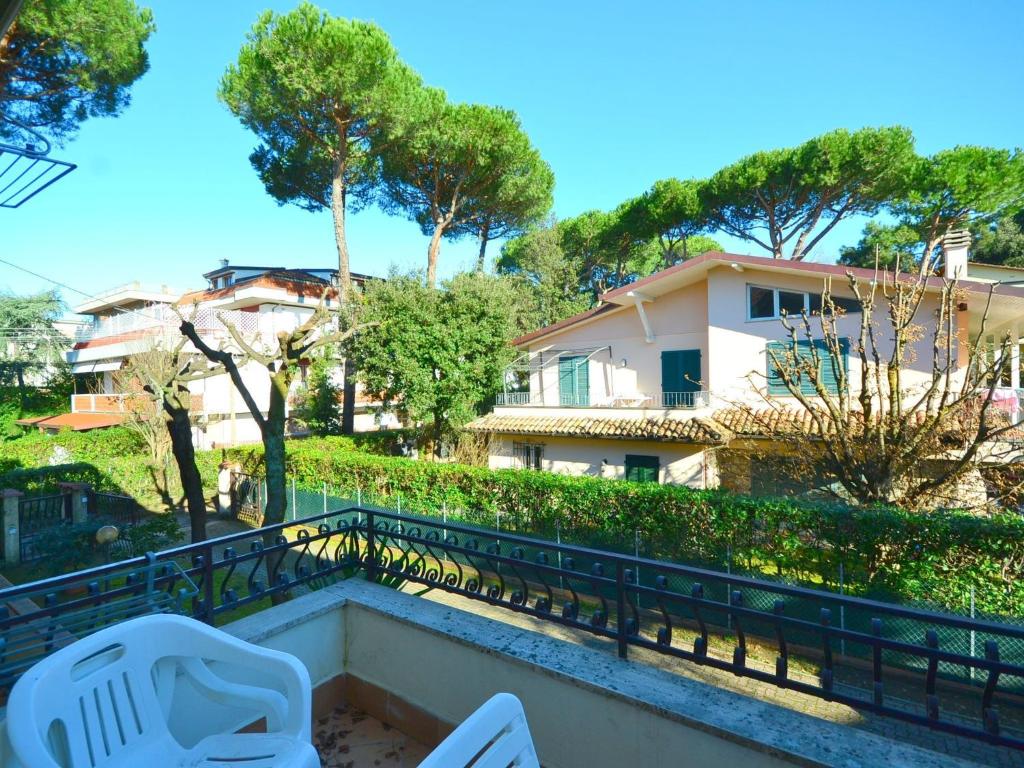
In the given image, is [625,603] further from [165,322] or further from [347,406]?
[165,322]

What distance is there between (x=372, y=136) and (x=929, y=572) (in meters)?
19.1

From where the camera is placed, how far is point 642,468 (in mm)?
14109

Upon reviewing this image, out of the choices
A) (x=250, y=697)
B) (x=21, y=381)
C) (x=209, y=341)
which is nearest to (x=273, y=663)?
(x=250, y=697)

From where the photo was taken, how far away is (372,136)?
60.1 ft

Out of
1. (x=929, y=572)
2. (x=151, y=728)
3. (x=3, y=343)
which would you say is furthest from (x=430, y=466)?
(x=3, y=343)

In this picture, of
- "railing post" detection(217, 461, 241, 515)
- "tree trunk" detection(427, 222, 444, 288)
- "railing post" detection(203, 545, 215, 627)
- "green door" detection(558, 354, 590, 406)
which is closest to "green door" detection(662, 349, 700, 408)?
"green door" detection(558, 354, 590, 406)

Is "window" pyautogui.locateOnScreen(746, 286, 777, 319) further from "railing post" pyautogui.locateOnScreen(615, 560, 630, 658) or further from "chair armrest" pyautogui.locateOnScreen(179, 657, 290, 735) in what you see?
"chair armrest" pyautogui.locateOnScreen(179, 657, 290, 735)

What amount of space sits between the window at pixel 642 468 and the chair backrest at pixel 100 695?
42.1 feet

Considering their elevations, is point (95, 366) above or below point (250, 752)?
above

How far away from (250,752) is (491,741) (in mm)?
986

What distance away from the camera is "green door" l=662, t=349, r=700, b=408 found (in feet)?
50.3

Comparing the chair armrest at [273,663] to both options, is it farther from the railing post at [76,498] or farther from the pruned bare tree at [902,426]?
the railing post at [76,498]

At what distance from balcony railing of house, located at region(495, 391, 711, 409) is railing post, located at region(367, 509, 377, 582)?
11.4 m

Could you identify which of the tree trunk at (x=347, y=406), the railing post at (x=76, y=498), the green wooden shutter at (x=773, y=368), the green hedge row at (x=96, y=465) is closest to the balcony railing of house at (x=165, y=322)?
the tree trunk at (x=347, y=406)
